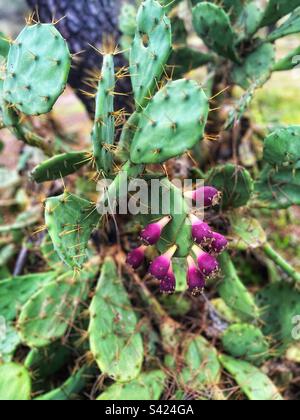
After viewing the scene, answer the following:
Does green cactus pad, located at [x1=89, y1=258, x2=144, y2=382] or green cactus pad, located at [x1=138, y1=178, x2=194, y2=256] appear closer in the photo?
green cactus pad, located at [x1=138, y1=178, x2=194, y2=256]

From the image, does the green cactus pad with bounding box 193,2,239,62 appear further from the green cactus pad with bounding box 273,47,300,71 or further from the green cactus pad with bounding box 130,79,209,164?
the green cactus pad with bounding box 130,79,209,164

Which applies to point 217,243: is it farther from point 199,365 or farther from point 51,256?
point 51,256

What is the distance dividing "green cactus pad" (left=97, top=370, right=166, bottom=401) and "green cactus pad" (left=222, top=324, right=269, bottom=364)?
0.75 feet

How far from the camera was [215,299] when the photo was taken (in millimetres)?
1829

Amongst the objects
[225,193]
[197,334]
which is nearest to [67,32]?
[225,193]

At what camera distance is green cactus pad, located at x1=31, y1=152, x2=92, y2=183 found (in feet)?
4.62

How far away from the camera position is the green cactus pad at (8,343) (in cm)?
165

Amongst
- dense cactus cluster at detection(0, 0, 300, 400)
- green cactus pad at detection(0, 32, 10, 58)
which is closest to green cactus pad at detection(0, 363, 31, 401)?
dense cactus cluster at detection(0, 0, 300, 400)

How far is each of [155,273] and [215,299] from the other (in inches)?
25.5

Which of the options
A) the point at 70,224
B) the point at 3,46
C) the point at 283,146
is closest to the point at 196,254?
the point at 70,224

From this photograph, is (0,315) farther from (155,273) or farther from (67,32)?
(67,32)

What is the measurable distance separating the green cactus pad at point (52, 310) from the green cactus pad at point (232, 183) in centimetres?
49

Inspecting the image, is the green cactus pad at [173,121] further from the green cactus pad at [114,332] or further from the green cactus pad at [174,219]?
the green cactus pad at [114,332]

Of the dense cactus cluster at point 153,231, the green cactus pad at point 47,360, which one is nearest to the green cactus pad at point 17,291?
the dense cactus cluster at point 153,231
